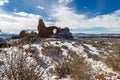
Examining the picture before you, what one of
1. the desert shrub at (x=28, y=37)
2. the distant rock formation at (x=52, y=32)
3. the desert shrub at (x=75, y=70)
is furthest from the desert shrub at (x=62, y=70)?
the distant rock formation at (x=52, y=32)

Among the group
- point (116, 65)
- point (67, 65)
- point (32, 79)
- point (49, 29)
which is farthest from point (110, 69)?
point (49, 29)

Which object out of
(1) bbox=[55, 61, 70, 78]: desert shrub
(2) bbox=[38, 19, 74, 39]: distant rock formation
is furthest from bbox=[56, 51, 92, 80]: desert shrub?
(2) bbox=[38, 19, 74, 39]: distant rock formation

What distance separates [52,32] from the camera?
155 feet

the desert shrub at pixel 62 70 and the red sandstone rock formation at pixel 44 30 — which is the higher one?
the red sandstone rock formation at pixel 44 30

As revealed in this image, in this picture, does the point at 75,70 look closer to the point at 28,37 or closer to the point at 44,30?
the point at 28,37

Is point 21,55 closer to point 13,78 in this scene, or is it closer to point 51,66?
point 13,78

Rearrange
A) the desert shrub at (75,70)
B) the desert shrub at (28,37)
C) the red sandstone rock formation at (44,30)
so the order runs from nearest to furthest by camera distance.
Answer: the desert shrub at (28,37), the desert shrub at (75,70), the red sandstone rock formation at (44,30)

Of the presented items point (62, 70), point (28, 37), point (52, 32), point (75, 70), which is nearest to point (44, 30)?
point (52, 32)

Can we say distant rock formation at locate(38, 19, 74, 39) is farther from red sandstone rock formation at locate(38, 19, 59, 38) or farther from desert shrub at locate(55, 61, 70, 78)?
desert shrub at locate(55, 61, 70, 78)

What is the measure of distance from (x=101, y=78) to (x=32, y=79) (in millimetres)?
3598

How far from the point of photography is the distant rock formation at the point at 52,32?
1777 inches

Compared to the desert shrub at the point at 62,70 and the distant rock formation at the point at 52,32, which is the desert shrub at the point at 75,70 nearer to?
the desert shrub at the point at 62,70

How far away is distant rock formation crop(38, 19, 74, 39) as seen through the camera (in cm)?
4512

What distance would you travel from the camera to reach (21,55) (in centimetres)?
520
